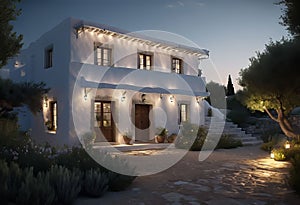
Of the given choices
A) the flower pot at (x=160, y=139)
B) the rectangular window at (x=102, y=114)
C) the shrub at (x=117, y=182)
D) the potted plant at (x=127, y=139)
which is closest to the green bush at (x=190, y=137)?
the flower pot at (x=160, y=139)

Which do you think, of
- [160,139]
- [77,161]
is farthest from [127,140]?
[77,161]

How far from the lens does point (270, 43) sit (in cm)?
902

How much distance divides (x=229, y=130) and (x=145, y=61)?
655 centimetres

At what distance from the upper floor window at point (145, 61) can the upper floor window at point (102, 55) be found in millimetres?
2004

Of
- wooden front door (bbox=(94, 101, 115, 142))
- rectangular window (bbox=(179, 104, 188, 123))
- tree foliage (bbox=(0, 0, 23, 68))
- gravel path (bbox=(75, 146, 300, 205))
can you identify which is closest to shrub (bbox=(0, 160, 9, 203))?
gravel path (bbox=(75, 146, 300, 205))

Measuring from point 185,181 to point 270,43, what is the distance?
18.9ft

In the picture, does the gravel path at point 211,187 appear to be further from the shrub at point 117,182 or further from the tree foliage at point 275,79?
the tree foliage at point 275,79

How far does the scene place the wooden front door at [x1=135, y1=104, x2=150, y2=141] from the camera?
14.7 meters

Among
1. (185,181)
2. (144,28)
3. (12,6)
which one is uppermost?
(144,28)

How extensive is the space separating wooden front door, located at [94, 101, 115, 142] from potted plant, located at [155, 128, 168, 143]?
2.53 m

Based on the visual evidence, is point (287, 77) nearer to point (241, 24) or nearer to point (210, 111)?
point (241, 24)

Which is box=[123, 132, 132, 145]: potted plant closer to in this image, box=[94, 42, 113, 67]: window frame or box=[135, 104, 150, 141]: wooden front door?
box=[135, 104, 150, 141]: wooden front door

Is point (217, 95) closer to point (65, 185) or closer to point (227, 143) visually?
point (227, 143)

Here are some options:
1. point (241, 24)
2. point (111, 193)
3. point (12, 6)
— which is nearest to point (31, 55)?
point (12, 6)
